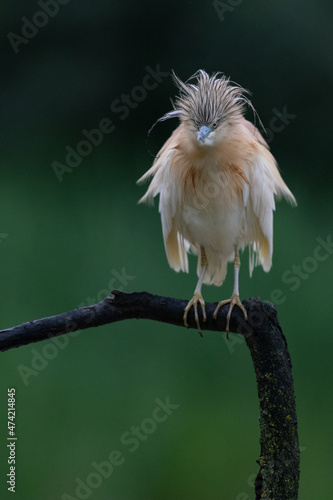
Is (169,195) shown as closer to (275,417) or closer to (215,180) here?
(215,180)

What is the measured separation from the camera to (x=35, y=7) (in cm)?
296

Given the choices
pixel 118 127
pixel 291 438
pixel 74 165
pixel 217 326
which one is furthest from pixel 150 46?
pixel 291 438

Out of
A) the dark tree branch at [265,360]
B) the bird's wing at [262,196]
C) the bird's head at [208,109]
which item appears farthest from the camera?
the bird's wing at [262,196]

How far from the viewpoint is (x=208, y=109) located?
5.39ft

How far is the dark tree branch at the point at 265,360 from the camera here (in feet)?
4.56

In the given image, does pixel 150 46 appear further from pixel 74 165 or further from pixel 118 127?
pixel 74 165

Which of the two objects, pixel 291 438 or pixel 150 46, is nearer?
pixel 291 438

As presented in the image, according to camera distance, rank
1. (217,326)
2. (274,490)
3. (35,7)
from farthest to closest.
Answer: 1. (35,7)
2. (217,326)
3. (274,490)

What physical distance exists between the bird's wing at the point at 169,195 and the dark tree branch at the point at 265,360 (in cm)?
53

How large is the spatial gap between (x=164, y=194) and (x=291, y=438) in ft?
2.67

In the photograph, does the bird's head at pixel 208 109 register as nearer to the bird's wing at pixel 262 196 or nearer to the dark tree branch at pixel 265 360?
the bird's wing at pixel 262 196

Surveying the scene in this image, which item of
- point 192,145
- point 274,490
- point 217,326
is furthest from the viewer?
point 192,145

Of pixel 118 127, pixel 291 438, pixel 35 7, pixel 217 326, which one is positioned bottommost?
pixel 291 438

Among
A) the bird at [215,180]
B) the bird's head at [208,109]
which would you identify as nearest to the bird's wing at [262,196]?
the bird at [215,180]
